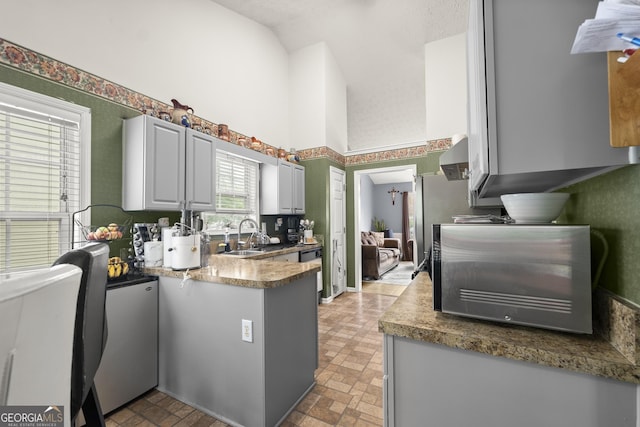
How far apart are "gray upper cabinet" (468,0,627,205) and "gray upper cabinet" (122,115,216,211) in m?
2.40

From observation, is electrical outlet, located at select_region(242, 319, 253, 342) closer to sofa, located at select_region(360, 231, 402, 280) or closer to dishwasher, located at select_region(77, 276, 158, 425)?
dishwasher, located at select_region(77, 276, 158, 425)

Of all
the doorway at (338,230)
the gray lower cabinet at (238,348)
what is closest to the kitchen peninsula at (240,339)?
the gray lower cabinet at (238,348)

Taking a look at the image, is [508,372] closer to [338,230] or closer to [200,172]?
[200,172]

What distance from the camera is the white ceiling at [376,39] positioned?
11.9 ft

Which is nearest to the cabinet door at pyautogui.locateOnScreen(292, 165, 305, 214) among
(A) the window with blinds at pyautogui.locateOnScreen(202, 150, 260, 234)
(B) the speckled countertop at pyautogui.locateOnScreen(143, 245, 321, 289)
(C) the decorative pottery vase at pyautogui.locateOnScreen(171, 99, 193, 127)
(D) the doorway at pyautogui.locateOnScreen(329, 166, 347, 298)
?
(D) the doorway at pyautogui.locateOnScreen(329, 166, 347, 298)

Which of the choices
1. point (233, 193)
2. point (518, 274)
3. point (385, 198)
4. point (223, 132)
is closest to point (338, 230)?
point (233, 193)

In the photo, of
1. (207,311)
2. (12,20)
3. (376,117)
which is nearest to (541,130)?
(207,311)

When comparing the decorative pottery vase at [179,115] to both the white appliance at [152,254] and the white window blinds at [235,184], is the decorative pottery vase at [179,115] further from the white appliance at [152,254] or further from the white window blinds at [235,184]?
the white appliance at [152,254]

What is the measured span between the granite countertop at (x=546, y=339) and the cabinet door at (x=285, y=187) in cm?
303

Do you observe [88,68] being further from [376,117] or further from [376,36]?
[376,117]

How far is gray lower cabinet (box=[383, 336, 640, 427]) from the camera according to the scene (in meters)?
0.65

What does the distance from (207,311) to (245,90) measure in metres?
3.15

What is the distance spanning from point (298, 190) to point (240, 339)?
Result: 293 centimetres

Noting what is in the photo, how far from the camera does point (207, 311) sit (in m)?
1.71
